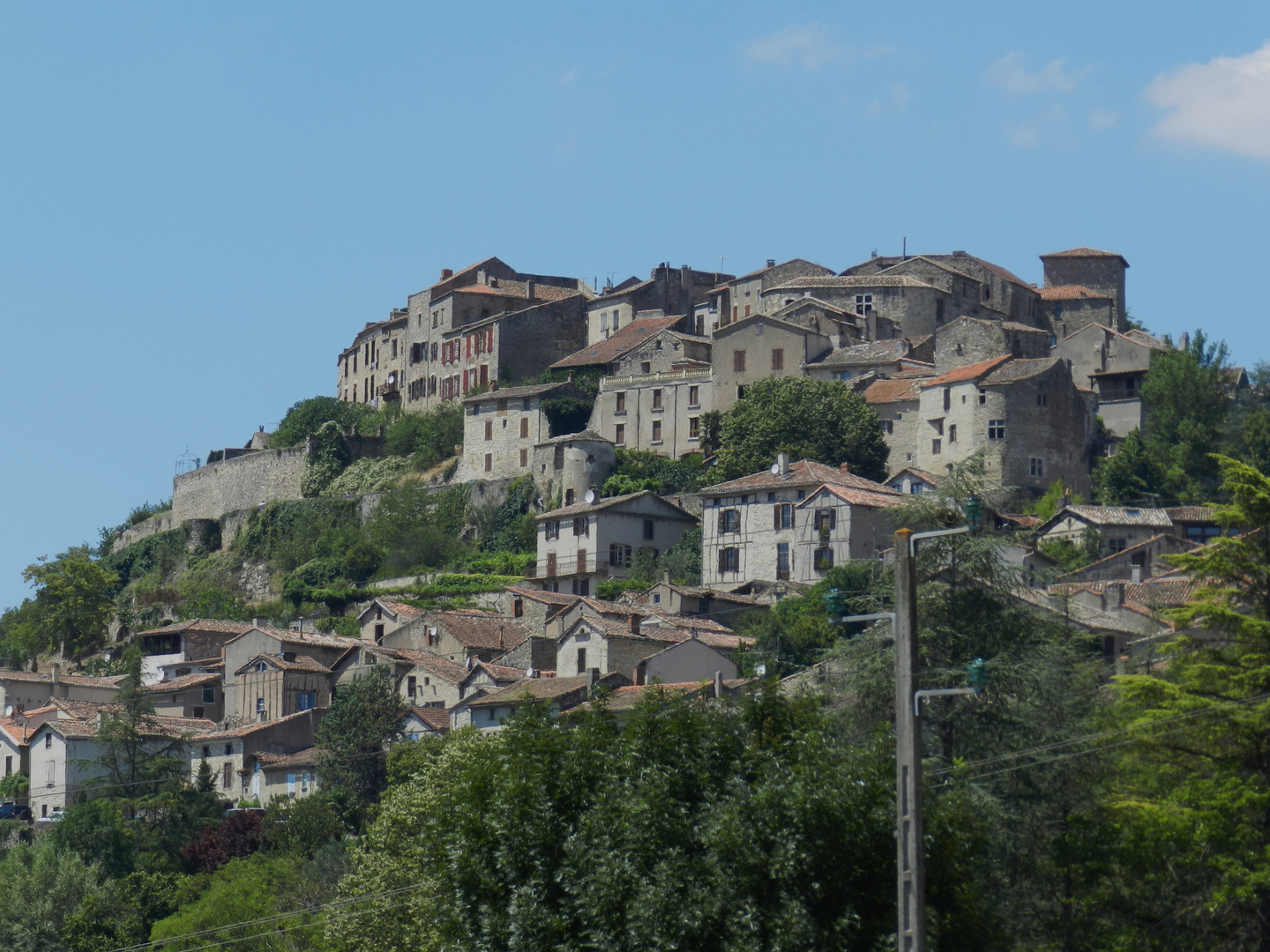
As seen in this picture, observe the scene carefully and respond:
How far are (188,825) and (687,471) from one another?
105ft

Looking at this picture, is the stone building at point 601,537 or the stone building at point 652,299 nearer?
the stone building at point 601,537

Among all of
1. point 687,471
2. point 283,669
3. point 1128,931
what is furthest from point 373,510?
point 1128,931

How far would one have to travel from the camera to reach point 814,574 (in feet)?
254

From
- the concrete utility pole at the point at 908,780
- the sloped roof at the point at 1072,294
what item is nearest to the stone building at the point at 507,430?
the sloped roof at the point at 1072,294

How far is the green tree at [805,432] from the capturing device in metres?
87.2

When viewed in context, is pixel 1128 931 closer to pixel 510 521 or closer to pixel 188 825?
pixel 188 825

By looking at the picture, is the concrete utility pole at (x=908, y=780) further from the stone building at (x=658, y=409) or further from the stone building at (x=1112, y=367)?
the stone building at (x=658, y=409)

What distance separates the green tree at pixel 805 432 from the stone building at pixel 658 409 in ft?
21.3

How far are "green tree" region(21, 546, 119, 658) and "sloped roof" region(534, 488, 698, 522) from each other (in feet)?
75.6

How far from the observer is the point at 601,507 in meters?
84.7

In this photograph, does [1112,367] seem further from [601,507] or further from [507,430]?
[507,430]

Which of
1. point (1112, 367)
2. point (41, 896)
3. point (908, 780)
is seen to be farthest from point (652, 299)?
point (908, 780)

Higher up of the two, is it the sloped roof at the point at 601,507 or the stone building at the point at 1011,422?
the stone building at the point at 1011,422

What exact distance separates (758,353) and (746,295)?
10927 mm
